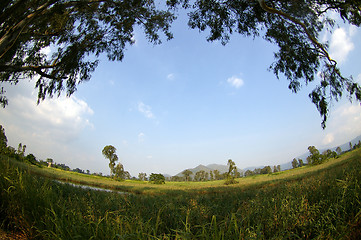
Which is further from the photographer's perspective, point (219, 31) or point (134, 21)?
point (134, 21)

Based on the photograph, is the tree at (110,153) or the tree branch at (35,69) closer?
the tree branch at (35,69)

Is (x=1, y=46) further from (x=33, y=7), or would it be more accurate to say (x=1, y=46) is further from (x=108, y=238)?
(x=108, y=238)

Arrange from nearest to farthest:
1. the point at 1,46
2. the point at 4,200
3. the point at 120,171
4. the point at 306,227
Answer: the point at 306,227 → the point at 4,200 → the point at 1,46 → the point at 120,171

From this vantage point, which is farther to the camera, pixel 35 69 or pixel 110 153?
pixel 110 153

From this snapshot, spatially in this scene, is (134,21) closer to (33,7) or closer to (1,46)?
(33,7)

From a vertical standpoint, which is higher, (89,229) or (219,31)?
(219,31)

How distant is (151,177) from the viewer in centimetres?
3562

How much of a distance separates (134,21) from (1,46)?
7005mm

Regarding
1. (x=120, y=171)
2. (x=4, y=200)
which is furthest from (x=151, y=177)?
(x=4, y=200)

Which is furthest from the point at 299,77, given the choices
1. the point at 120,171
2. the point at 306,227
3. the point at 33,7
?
the point at 120,171

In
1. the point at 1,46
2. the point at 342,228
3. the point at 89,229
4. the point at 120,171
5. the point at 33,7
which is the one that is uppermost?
the point at 33,7

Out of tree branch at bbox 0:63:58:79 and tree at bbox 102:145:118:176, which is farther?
tree at bbox 102:145:118:176

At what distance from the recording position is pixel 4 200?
8.84ft

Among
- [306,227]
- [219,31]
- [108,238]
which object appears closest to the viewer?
[108,238]
